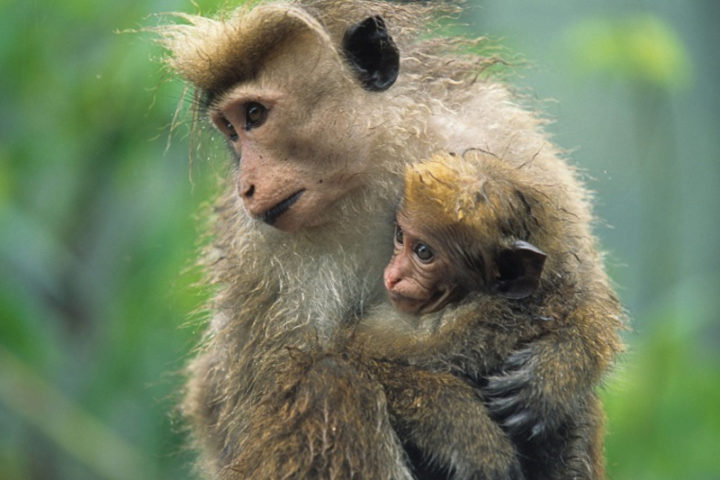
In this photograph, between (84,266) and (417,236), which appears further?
(84,266)

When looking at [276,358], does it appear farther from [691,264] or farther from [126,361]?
[691,264]

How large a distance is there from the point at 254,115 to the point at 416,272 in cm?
89

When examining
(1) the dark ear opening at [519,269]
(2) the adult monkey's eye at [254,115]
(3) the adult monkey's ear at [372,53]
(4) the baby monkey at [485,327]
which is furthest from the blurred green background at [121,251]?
(1) the dark ear opening at [519,269]

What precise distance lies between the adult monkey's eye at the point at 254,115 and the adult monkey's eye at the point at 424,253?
0.79 meters

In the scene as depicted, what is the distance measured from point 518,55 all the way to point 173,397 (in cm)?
264

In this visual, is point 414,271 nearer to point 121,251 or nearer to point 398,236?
point 398,236

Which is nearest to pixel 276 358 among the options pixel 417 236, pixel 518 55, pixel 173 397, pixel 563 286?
pixel 417 236

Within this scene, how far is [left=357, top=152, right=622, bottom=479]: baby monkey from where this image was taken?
377 cm

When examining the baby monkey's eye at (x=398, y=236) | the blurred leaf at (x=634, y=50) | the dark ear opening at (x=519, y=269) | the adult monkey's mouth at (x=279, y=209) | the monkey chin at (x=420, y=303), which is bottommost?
the blurred leaf at (x=634, y=50)

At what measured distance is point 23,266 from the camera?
6.50 m

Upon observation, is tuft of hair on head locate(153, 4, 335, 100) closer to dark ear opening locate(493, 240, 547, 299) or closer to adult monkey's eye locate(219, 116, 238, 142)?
adult monkey's eye locate(219, 116, 238, 142)

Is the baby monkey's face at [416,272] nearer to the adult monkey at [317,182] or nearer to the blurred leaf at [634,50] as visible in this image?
the adult monkey at [317,182]

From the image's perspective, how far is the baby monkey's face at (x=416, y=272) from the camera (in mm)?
3820

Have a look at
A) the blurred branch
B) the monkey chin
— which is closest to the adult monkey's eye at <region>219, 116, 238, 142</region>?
the monkey chin
